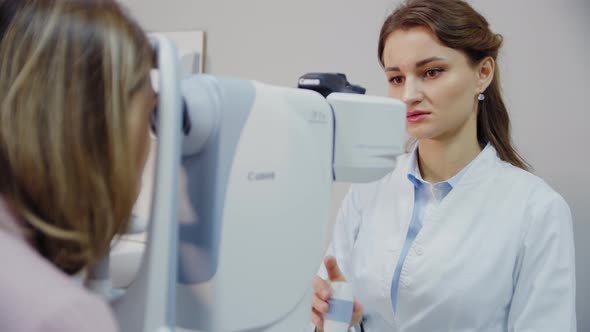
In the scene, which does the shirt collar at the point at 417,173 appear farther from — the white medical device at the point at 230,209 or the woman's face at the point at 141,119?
the woman's face at the point at 141,119

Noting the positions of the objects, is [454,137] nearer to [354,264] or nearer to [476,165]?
[476,165]

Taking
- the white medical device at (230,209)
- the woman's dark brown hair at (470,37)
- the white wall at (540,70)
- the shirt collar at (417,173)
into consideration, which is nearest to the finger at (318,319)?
the white medical device at (230,209)

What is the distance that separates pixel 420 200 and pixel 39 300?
822 millimetres

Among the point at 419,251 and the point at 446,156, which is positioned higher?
the point at 446,156

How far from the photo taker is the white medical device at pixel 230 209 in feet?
1.38

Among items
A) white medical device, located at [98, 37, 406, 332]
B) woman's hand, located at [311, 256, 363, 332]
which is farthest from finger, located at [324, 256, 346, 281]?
white medical device, located at [98, 37, 406, 332]

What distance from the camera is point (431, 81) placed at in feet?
3.02

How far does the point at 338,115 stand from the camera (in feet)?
1.99

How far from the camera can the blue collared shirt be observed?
3.10 feet

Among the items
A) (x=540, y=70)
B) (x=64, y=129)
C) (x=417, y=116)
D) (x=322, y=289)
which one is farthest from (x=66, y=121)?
(x=540, y=70)

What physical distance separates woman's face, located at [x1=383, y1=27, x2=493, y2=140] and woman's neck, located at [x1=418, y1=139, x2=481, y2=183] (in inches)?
2.0

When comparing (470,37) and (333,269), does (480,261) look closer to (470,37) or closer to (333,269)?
(333,269)

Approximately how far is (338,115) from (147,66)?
262mm

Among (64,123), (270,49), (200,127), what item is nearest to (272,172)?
(200,127)
